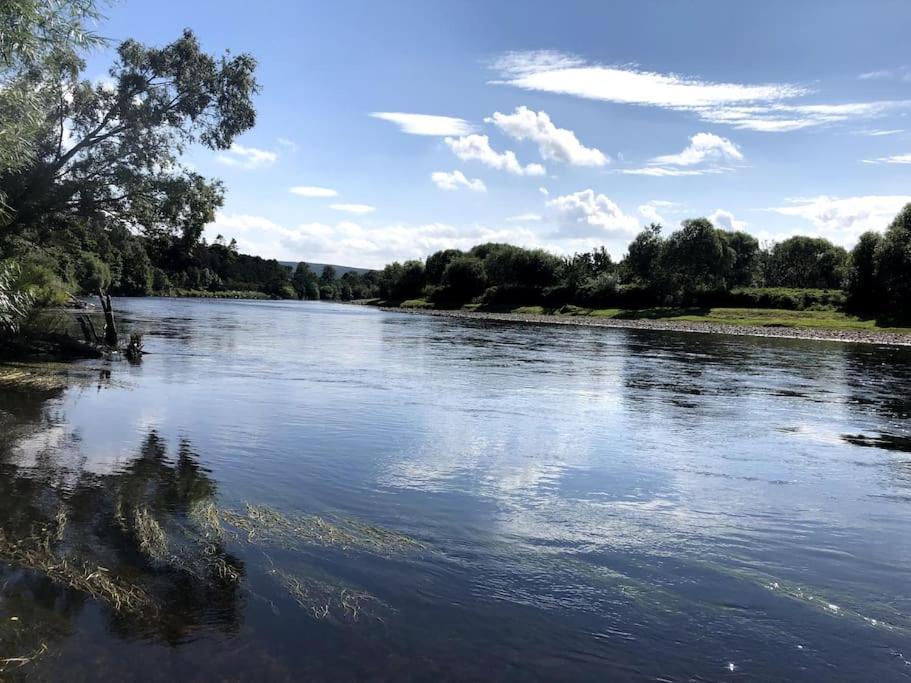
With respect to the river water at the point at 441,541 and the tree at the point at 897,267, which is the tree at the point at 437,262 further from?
the river water at the point at 441,541

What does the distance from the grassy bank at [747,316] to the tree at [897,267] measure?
3361 millimetres

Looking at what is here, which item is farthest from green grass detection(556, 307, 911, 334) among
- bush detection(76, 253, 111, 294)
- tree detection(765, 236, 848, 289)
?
bush detection(76, 253, 111, 294)

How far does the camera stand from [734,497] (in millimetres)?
13297

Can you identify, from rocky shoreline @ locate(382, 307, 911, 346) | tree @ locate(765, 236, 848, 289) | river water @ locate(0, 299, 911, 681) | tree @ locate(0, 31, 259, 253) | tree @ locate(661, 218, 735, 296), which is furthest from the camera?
tree @ locate(765, 236, 848, 289)

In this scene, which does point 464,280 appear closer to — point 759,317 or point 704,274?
point 704,274

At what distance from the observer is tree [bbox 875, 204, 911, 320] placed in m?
75.6

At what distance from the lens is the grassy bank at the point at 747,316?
76875mm

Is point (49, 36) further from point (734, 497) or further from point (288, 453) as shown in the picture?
point (734, 497)

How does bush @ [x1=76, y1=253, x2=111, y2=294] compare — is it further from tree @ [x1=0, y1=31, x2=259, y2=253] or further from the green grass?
Result: the green grass

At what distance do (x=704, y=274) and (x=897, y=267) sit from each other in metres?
35.4

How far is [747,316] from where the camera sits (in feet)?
295

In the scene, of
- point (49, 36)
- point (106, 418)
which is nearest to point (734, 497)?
point (106, 418)

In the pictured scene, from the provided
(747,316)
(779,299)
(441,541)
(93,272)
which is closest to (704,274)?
(779,299)

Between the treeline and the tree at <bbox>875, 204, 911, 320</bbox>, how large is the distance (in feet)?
0.38
